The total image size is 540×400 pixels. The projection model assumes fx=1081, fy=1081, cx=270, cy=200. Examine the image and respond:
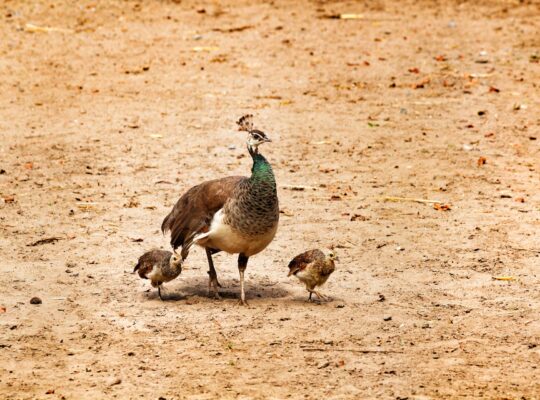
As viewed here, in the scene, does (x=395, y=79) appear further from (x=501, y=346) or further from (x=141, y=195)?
(x=501, y=346)

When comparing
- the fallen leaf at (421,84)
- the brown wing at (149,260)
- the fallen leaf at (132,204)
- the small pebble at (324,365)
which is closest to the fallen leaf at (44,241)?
the fallen leaf at (132,204)

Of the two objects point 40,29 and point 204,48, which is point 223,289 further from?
point 40,29

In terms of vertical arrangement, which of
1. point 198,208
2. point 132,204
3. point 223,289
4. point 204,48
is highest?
point 198,208

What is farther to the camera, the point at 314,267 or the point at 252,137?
the point at 252,137

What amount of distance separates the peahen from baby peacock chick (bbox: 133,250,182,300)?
0.12m

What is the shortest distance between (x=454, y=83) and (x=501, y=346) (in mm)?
7789

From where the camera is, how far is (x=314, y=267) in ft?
25.5

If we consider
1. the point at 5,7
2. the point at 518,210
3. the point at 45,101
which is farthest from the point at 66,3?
the point at 518,210

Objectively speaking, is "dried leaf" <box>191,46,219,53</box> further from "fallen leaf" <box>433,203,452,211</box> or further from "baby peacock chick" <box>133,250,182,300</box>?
"baby peacock chick" <box>133,250,182,300</box>

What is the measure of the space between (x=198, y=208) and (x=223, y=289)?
29.6 inches

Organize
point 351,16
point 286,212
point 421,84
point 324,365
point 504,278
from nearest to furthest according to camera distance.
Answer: point 324,365, point 504,278, point 286,212, point 421,84, point 351,16

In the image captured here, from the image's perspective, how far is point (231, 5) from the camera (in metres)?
17.8

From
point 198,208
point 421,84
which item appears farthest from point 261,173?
point 421,84

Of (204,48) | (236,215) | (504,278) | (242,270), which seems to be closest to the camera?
(236,215)
